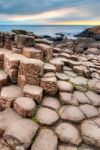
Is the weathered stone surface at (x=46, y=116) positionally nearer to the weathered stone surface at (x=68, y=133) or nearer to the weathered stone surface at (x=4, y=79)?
the weathered stone surface at (x=68, y=133)

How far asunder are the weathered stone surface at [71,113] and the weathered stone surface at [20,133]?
25.3 inches

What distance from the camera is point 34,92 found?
4.48 metres

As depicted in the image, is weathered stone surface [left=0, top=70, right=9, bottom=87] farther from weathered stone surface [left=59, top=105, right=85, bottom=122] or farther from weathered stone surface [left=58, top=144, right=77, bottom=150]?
weathered stone surface [left=58, top=144, right=77, bottom=150]

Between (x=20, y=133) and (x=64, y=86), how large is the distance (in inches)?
69.5

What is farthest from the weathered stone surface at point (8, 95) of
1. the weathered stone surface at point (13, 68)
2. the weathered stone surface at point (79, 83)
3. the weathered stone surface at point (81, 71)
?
the weathered stone surface at point (81, 71)

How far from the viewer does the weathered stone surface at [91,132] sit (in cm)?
376

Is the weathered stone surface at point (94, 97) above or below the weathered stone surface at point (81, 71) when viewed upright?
below

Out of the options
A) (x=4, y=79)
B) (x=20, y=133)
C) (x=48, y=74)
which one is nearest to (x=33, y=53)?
(x=48, y=74)

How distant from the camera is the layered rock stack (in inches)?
146

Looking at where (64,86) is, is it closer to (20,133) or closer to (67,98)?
(67,98)

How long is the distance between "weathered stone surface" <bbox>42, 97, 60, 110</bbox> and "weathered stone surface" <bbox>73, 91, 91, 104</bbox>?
496 mm

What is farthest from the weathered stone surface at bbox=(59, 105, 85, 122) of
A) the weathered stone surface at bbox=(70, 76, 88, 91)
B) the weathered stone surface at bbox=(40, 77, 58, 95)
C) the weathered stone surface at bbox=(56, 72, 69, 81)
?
the weathered stone surface at bbox=(56, 72, 69, 81)

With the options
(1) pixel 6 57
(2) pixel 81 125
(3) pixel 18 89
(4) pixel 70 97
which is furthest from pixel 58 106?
(1) pixel 6 57

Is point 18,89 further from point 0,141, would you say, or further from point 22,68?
point 0,141
